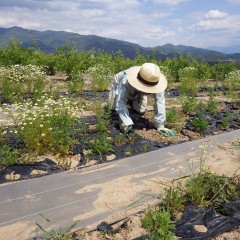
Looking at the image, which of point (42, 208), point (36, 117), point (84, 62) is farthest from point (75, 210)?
point (84, 62)

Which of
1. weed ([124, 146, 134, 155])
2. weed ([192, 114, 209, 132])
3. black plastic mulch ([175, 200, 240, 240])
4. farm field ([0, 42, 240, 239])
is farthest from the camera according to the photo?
weed ([192, 114, 209, 132])

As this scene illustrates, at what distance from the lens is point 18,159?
4.48m

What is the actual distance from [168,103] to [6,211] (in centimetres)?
608

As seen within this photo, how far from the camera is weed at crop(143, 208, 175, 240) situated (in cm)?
262

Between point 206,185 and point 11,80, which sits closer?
point 206,185

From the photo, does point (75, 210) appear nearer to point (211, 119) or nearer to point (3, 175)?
point (3, 175)

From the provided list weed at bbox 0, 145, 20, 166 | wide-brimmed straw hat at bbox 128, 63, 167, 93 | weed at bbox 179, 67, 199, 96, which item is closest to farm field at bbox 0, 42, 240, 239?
weed at bbox 0, 145, 20, 166

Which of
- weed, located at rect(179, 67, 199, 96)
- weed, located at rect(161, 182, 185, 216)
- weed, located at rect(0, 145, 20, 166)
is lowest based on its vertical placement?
weed, located at rect(161, 182, 185, 216)

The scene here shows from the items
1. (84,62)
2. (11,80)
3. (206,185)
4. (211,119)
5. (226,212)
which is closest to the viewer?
(226,212)

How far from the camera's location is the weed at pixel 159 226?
262cm

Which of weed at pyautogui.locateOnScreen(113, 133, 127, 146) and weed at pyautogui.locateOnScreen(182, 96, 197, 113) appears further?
weed at pyautogui.locateOnScreen(182, 96, 197, 113)

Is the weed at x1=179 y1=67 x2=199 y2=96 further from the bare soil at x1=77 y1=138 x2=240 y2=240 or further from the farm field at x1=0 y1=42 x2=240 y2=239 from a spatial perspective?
the bare soil at x1=77 y1=138 x2=240 y2=240

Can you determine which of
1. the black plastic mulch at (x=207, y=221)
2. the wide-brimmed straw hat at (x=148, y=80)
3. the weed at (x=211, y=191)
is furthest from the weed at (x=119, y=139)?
the black plastic mulch at (x=207, y=221)

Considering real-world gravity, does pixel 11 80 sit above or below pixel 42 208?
above
